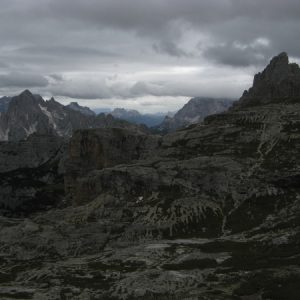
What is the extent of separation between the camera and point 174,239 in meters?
160

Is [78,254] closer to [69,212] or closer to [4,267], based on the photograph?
[4,267]

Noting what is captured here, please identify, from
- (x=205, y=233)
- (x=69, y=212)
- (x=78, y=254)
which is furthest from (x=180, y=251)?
(x=69, y=212)

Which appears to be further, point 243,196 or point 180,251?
point 243,196

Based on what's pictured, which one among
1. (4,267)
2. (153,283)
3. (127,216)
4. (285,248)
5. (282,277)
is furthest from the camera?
(127,216)

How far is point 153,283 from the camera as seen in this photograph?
108562mm

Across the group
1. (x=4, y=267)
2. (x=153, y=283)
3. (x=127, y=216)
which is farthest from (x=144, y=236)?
(x=153, y=283)

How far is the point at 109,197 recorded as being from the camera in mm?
190125

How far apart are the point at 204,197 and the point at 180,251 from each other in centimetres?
4434

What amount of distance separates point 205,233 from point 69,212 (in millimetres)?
52223

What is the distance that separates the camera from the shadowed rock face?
105688 millimetres

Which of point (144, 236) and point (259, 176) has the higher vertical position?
point (259, 176)

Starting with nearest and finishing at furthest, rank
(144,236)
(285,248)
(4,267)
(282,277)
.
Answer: (282,277)
(285,248)
(4,267)
(144,236)

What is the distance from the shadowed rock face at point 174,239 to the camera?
10569 cm

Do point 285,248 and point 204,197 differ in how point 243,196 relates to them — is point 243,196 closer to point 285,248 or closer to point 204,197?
point 204,197
